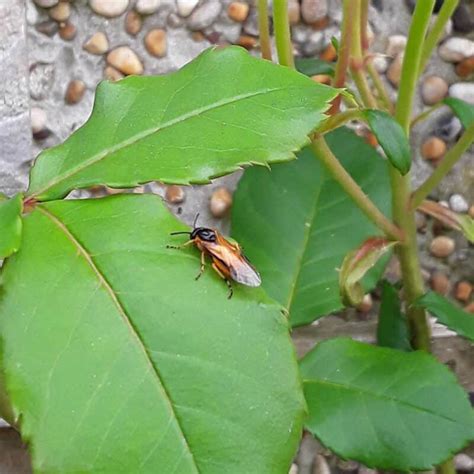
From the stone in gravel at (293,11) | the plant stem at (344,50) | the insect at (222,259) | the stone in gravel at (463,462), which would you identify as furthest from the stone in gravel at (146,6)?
the stone in gravel at (463,462)

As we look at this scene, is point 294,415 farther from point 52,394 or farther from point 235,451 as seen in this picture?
point 52,394

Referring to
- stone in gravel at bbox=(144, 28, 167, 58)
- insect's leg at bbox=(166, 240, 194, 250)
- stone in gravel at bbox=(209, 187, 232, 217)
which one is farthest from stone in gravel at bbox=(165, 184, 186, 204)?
insect's leg at bbox=(166, 240, 194, 250)

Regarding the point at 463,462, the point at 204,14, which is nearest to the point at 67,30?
the point at 204,14

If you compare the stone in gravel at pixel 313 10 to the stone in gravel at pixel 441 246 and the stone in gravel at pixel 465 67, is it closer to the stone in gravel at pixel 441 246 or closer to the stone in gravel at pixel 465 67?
the stone in gravel at pixel 465 67

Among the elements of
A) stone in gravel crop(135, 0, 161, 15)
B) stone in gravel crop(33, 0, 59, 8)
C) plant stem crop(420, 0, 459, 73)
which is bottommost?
stone in gravel crop(135, 0, 161, 15)

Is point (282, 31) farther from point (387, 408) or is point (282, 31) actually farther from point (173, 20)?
point (387, 408)

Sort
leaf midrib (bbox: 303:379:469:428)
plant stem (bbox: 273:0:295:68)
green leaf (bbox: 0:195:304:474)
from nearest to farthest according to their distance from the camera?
green leaf (bbox: 0:195:304:474)
plant stem (bbox: 273:0:295:68)
leaf midrib (bbox: 303:379:469:428)

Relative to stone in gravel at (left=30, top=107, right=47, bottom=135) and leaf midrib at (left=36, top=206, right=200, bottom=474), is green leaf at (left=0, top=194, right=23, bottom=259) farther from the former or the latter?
stone in gravel at (left=30, top=107, right=47, bottom=135)
